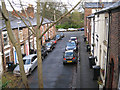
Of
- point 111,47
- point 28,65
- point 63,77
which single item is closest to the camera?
point 111,47

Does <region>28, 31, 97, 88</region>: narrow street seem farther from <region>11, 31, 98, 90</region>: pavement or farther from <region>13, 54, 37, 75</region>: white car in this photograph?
<region>13, 54, 37, 75</region>: white car

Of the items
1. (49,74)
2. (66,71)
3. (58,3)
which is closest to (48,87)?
(49,74)

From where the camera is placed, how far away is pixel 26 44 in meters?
20.3

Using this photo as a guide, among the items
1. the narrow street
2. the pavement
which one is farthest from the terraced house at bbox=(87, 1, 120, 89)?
the narrow street

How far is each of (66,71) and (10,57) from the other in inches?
252

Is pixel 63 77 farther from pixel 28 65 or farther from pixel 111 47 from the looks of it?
pixel 111 47

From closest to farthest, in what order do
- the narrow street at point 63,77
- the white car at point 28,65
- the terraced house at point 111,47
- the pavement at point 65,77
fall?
1. the terraced house at point 111,47
2. the pavement at point 65,77
3. the narrow street at point 63,77
4. the white car at point 28,65

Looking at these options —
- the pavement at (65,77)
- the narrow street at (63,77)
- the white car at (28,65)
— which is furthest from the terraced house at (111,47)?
the white car at (28,65)

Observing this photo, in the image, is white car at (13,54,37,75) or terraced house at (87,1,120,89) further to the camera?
white car at (13,54,37,75)

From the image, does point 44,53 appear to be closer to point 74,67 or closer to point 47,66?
point 47,66

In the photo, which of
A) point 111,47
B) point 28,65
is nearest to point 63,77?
point 28,65

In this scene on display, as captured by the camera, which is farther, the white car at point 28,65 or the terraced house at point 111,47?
the white car at point 28,65

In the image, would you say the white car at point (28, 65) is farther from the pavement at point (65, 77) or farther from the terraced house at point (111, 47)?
the terraced house at point (111, 47)

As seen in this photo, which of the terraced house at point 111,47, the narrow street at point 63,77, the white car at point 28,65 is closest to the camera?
the terraced house at point 111,47
